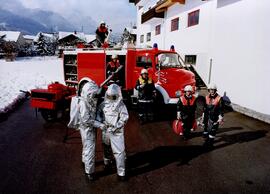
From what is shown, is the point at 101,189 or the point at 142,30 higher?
the point at 142,30

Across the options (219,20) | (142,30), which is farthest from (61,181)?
(142,30)

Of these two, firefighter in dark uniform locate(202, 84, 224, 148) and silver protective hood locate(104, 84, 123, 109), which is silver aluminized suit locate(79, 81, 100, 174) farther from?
firefighter in dark uniform locate(202, 84, 224, 148)

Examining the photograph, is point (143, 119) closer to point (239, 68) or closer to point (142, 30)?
point (239, 68)

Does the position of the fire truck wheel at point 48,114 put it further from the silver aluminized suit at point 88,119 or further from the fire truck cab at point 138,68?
the silver aluminized suit at point 88,119

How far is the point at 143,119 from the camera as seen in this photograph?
25.4 feet

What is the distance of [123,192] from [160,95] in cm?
478

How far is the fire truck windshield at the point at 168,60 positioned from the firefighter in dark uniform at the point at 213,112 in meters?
3.16

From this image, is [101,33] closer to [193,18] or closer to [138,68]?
[138,68]

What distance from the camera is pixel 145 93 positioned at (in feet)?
24.6

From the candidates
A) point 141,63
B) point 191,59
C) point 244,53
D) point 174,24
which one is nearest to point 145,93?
point 141,63

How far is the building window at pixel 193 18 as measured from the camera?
14.0 meters

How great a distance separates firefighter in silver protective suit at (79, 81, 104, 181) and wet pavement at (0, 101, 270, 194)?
40 cm

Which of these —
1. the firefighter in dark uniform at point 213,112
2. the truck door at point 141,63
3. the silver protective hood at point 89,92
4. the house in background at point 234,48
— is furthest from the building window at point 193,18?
the silver protective hood at point 89,92

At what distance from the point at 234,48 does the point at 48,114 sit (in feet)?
25.5
